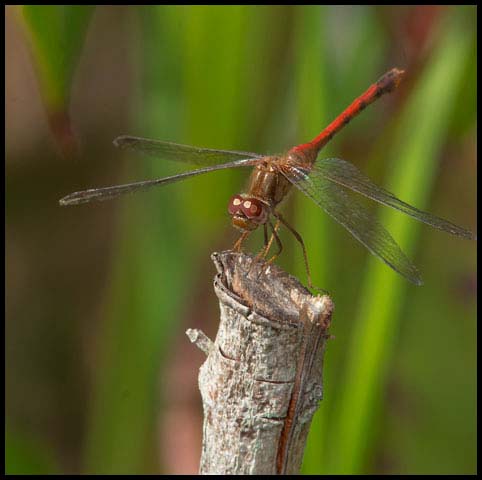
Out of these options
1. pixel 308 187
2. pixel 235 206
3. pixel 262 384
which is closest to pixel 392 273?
pixel 308 187

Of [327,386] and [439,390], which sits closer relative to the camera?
[327,386]

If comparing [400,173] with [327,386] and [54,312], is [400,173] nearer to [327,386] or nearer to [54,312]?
[327,386]

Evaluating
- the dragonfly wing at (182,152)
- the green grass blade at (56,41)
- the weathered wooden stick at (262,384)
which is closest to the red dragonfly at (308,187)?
the dragonfly wing at (182,152)

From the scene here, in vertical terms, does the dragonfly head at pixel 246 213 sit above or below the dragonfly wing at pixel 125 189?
below

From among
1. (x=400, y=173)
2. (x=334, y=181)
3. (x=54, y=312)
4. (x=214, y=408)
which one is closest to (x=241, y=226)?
(x=334, y=181)

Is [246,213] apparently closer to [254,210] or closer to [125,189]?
[254,210]

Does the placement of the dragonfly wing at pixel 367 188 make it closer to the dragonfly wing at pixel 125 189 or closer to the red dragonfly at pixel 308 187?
the red dragonfly at pixel 308 187
